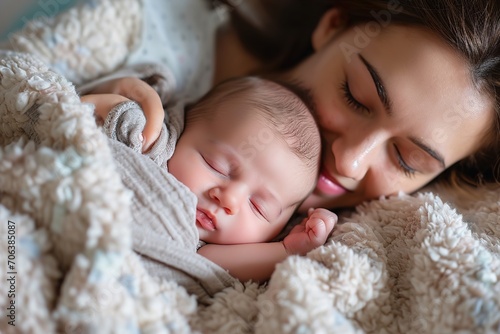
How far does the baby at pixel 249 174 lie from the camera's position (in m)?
0.99

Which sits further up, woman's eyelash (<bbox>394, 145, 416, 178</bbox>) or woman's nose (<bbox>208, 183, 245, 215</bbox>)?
woman's nose (<bbox>208, 183, 245, 215</bbox>)

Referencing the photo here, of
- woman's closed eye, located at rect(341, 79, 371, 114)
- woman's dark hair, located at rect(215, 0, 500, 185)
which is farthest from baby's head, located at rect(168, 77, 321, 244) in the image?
woman's dark hair, located at rect(215, 0, 500, 185)

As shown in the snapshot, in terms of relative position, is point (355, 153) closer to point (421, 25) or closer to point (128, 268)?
point (421, 25)

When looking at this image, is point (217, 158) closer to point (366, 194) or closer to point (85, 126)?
point (85, 126)

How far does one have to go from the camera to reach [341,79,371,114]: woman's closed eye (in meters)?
1.19

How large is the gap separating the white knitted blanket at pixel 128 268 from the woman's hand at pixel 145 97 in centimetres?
15

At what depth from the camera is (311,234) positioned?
1.03m

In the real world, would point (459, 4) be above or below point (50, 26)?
above

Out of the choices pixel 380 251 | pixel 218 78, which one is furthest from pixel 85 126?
pixel 218 78

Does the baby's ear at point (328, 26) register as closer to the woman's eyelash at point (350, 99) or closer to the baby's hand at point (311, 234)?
the woman's eyelash at point (350, 99)

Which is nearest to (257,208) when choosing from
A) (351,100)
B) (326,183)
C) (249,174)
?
(249,174)

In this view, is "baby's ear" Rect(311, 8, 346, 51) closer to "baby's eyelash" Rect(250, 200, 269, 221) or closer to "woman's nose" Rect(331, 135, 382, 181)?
"woman's nose" Rect(331, 135, 382, 181)

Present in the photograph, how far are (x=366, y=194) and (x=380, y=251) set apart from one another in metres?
0.33

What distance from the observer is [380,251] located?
0.93 m
